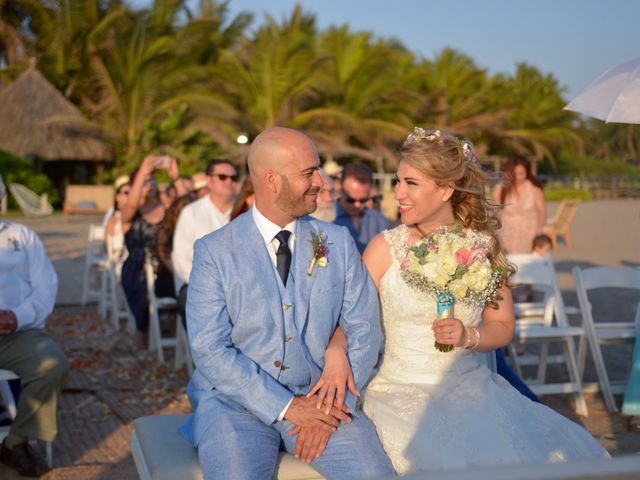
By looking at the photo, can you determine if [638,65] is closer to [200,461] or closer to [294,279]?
[294,279]

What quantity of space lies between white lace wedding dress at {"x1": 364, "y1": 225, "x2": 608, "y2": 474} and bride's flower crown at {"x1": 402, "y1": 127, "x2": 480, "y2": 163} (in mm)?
475

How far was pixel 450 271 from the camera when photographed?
12.6 feet

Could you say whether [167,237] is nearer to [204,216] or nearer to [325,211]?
[204,216]

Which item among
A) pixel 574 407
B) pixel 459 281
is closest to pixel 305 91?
pixel 574 407

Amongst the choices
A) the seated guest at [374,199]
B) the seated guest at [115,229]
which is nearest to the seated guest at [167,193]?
the seated guest at [115,229]

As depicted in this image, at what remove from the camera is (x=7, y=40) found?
41688 millimetres

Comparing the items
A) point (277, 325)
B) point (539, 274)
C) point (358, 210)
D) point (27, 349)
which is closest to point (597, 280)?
point (539, 274)

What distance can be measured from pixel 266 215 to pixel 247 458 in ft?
3.58

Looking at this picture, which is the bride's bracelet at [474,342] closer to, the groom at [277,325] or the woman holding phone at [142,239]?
the groom at [277,325]

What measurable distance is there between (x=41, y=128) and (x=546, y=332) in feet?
109

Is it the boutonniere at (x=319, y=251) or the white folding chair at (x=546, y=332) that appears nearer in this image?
the boutonniere at (x=319, y=251)

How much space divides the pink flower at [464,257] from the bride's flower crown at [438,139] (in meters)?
0.49

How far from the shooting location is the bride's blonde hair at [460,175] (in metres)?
3.99

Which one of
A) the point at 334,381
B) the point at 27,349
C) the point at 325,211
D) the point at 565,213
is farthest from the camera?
the point at 565,213
